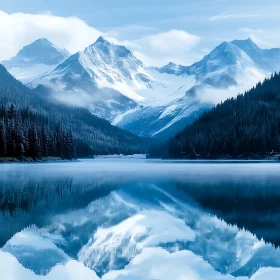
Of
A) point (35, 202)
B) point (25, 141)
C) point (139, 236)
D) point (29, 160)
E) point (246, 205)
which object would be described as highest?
point (25, 141)

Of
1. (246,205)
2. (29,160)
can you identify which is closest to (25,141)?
(29,160)

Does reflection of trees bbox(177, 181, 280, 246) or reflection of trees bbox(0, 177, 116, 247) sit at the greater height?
reflection of trees bbox(0, 177, 116, 247)

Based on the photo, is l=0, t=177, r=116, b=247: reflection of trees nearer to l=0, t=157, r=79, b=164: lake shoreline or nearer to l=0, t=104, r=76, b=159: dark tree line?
l=0, t=157, r=79, b=164: lake shoreline

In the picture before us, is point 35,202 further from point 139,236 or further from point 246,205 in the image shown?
point 246,205

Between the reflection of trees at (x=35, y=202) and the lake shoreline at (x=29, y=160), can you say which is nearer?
the reflection of trees at (x=35, y=202)

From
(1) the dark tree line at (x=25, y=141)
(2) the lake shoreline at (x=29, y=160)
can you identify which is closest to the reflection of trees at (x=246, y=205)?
(2) the lake shoreline at (x=29, y=160)

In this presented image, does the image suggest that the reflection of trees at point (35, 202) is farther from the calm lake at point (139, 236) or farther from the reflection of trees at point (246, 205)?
the reflection of trees at point (246, 205)

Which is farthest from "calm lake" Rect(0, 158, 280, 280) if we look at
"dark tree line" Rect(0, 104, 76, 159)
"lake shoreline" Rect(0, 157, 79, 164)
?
"dark tree line" Rect(0, 104, 76, 159)

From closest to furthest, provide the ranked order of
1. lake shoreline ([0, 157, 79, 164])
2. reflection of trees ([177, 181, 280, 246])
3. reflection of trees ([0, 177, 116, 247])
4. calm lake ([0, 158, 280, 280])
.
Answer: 1. calm lake ([0, 158, 280, 280])
2. reflection of trees ([177, 181, 280, 246])
3. reflection of trees ([0, 177, 116, 247])
4. lake shoreline ([0, 157, 79, 164])

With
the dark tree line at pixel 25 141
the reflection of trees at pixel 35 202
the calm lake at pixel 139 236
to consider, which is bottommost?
the calm lake at pixel 139 236

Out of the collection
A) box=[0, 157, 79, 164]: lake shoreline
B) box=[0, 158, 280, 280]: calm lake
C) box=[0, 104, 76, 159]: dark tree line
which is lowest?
box=[0, 158, 280, 280]: calm lake

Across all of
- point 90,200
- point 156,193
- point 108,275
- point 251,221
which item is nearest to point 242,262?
point 108,275

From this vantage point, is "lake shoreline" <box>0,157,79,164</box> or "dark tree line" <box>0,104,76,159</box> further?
"dark tree line" <box>0,104,76,159</box>

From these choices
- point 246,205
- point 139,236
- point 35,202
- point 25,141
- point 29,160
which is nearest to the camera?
point 139,236
